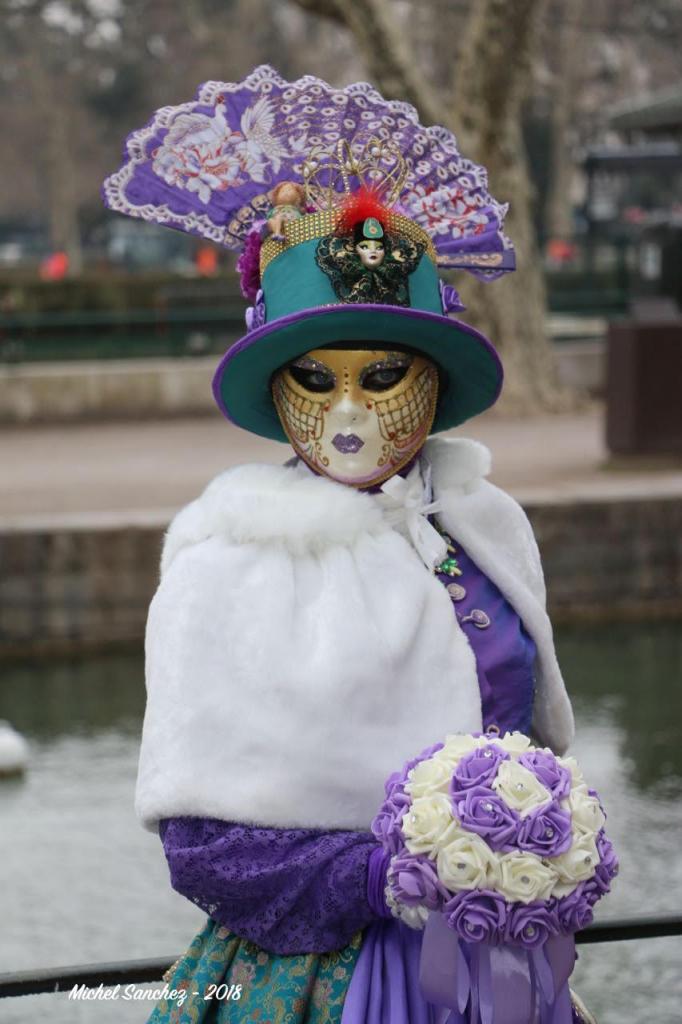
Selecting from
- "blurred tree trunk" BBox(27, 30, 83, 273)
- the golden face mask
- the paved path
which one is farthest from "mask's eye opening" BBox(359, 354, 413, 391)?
"blurred tree trunk" BBox(27, 30, 83, 273)

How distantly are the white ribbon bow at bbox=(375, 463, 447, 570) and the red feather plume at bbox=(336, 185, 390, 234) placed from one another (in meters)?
0.31

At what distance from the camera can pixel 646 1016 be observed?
524 cm

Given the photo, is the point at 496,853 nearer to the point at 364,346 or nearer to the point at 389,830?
the point at 389,830

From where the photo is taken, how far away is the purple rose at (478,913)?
193 centimetres

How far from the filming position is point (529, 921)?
A: 76.2 inches

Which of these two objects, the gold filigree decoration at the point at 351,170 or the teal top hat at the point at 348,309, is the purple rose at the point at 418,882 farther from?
the gold filigree decoration at the point at 351,170

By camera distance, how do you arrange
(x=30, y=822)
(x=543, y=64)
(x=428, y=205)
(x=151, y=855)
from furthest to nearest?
(x=543, y=64) < (x=30, y=822) < (x=151, y=855) < (x=428, y=205)

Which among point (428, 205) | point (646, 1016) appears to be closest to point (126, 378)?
point (646, 1016)

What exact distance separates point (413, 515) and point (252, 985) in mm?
594

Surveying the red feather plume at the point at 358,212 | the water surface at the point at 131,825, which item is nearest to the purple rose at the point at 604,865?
the red feather plume at the point at 358,212

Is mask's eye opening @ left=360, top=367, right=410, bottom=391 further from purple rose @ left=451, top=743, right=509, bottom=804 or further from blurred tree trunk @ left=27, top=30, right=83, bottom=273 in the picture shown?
blurred tree trunk @ left=27, top=30, right=83, bottom=273

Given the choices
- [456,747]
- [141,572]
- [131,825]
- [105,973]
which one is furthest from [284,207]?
[141,572]

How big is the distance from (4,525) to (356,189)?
7619 millimetres

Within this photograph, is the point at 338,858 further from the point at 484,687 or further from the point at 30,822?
the point at 30,822
